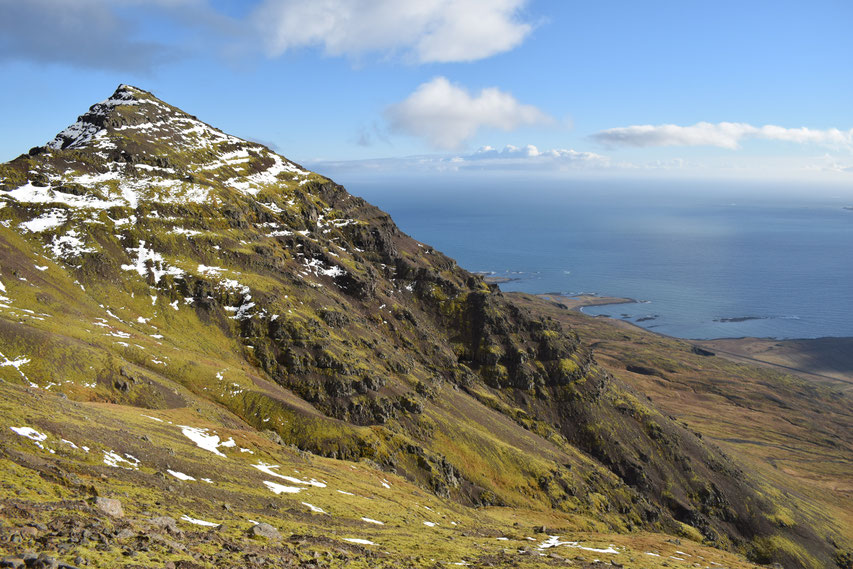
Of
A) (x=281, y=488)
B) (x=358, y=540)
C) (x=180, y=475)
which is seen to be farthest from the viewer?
(x=281, y=488)

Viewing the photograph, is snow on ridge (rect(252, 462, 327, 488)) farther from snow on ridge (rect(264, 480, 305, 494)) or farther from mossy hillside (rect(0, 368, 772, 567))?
snow on ridge (rect(264, 480, 305, 494))

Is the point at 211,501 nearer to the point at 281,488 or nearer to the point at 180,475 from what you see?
the point at 180,475

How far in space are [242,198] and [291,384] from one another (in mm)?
95482

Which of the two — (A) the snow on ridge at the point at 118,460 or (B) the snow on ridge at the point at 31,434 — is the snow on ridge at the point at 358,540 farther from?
(B) the snow on ridge at the point at 31,434

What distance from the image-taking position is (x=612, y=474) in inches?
6220

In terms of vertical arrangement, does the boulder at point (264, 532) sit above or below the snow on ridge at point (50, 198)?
below

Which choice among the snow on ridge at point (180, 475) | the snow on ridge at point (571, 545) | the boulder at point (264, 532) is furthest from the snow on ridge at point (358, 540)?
the snow on ridge at point (571, 545)

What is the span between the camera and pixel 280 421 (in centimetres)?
10706

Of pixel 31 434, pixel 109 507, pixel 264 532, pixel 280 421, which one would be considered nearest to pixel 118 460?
pixel 31 434

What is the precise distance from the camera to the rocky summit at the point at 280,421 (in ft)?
147

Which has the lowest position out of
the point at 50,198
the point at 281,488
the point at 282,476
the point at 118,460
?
the point at 282,476

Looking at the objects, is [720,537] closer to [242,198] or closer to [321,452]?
[321,452]

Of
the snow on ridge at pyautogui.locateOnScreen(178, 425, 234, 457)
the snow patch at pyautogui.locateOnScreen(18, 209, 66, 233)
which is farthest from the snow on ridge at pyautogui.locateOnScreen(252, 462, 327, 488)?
the snow patch at pyautogui.locateOnScreen(18, 209, 66, 233)

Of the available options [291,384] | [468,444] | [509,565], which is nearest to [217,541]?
[509,565]
